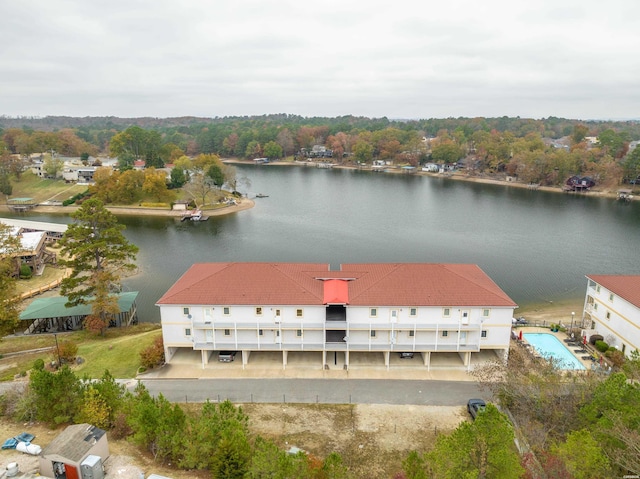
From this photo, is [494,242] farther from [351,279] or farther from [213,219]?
[213,219]

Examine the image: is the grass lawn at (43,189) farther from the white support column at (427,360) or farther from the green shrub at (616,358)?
the green shrub at (616,358)

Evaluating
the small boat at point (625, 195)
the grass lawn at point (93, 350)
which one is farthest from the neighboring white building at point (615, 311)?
the small boat at point (625, 195)

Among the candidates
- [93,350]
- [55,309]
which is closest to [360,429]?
[93,350]

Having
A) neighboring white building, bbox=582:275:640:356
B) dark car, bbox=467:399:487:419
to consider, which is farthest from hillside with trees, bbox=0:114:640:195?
dark car, bbox=467:399:487:419

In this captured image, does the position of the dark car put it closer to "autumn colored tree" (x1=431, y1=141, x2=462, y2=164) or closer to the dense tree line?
the dense tree line

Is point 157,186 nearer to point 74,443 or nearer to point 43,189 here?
point 43,189

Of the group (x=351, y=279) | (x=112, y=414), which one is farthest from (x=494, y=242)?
(x=112, y=414)
